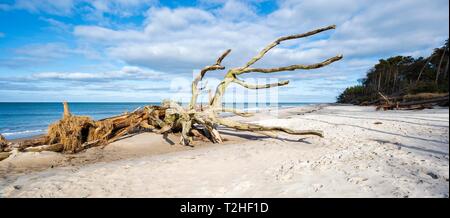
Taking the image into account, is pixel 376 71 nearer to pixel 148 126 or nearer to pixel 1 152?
pixel 148 126

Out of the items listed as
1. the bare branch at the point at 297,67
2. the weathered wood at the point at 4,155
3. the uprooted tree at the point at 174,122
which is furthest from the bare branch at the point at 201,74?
the weathered wood at the point at 4,155

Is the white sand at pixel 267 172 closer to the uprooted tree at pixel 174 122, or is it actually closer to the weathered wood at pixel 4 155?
the weathered wood at pixel 4 155

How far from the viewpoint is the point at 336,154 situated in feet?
17.8

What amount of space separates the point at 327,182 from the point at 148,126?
6956mm

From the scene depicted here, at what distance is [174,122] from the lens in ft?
30.5

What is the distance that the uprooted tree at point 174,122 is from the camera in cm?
743

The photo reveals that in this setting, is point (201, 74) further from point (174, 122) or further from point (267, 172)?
point (267, 172)

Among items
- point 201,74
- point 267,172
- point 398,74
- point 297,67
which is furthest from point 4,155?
point 398,74

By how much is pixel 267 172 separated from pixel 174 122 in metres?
5.30
